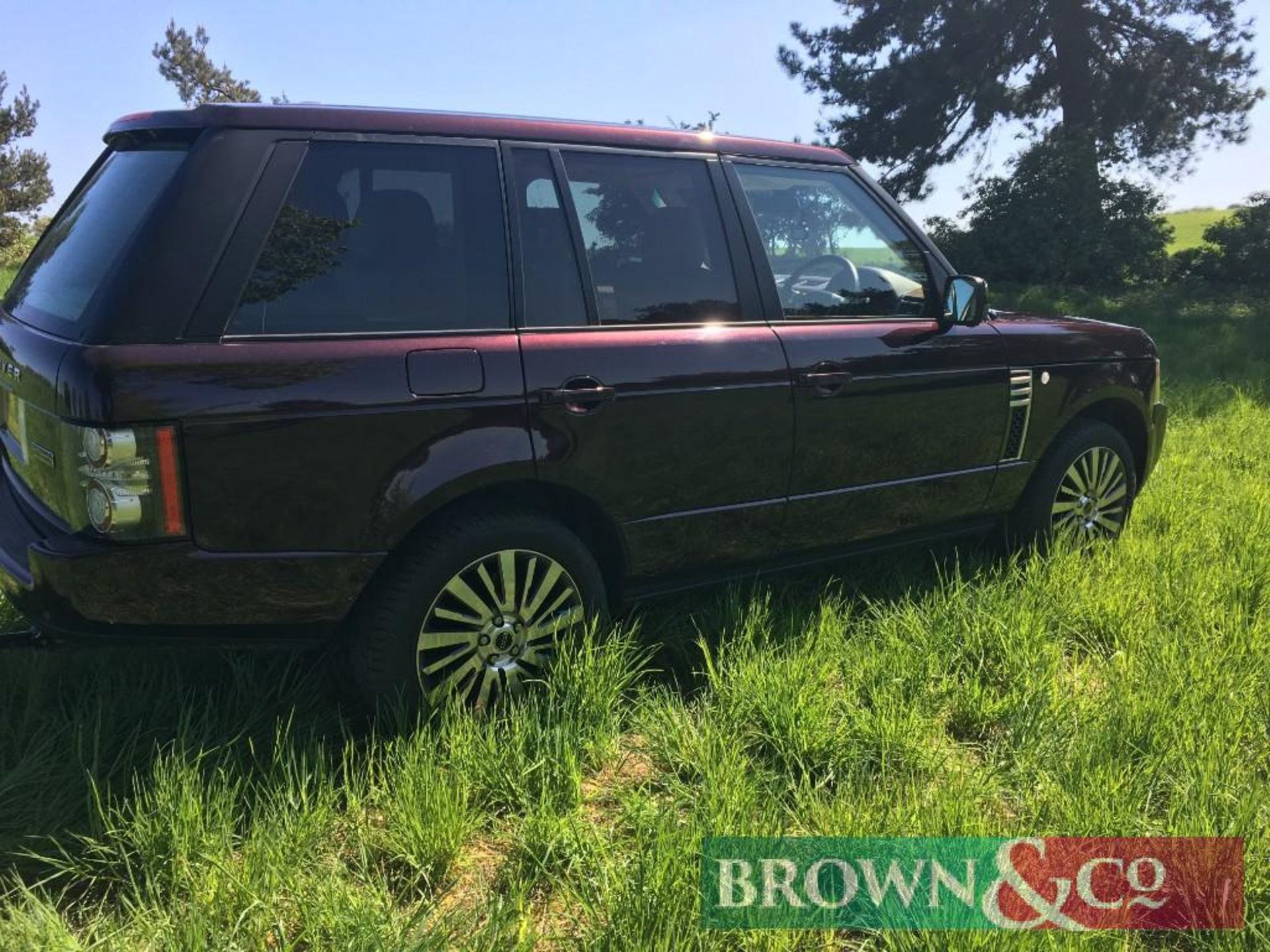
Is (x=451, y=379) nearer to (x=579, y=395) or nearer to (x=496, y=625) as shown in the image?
(x=579, y=395)

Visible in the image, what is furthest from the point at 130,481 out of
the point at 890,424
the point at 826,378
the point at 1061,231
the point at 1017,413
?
the point at 1061,231

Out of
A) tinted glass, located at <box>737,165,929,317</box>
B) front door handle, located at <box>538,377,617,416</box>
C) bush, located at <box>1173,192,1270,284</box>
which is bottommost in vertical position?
front door handle, located at <box>538,377,617,416</box>

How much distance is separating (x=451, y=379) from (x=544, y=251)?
557 mm

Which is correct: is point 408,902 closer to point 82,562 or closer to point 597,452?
point 82,562

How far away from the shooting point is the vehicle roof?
2357 mm

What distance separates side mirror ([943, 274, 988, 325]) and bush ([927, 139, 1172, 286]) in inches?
564

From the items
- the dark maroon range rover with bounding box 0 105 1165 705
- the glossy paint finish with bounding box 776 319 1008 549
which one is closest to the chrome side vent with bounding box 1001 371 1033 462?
the glossy paint finish with bounding box 776 319 1008 549

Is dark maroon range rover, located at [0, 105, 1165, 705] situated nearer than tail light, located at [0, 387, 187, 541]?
No

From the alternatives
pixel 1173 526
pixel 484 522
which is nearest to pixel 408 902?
pixel 484 522

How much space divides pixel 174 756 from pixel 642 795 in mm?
1198

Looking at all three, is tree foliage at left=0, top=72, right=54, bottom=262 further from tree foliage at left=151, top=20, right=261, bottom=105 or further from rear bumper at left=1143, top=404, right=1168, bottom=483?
rear bumper at left=1143, top=404, right=1168, bottom=483

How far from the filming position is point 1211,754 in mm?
2416

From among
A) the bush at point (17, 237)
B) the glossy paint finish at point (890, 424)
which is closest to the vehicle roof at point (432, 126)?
the glossy paint finish at point (890, 424)

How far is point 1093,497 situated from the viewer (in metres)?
4.12
